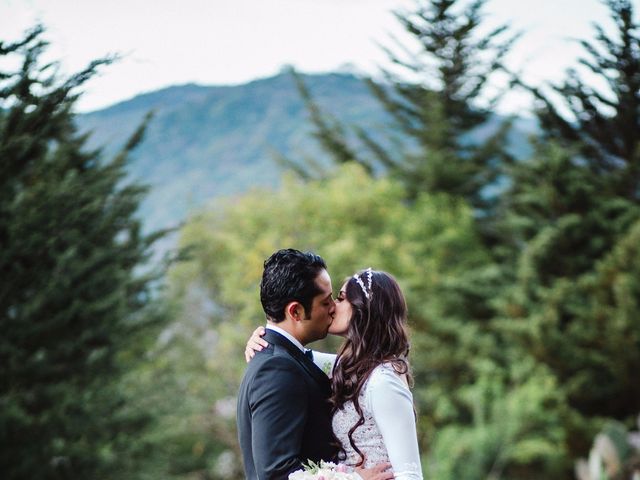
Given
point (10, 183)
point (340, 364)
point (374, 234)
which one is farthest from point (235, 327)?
point (340, 364)

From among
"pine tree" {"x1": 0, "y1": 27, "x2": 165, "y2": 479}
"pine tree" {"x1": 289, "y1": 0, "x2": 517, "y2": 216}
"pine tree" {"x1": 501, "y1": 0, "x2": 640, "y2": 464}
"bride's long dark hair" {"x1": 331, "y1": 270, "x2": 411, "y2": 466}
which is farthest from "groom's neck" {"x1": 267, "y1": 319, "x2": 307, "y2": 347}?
"pine tree" {"x1": 289, "y1": 0, "x2": 517, "y2": 216}

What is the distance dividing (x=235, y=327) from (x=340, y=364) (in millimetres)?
19585

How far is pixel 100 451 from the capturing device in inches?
326

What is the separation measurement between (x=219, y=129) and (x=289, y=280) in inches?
3904

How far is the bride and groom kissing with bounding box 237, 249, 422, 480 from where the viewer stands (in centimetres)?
259

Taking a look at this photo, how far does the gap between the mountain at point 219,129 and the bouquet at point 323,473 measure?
75552 mm

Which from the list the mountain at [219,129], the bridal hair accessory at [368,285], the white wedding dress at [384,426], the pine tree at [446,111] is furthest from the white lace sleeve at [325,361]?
the mountain at [219,129]

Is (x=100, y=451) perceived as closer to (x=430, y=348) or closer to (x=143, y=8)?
(x=143, y=8)

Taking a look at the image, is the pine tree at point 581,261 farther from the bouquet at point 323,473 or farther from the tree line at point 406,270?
the bouquet at point 323,473

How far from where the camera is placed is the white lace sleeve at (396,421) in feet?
8.58

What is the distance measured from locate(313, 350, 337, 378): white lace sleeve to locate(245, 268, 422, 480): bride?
12cm

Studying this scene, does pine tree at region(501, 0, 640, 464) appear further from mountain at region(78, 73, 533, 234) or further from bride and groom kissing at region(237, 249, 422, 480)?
mountain at region(78, 73, 533, 234)

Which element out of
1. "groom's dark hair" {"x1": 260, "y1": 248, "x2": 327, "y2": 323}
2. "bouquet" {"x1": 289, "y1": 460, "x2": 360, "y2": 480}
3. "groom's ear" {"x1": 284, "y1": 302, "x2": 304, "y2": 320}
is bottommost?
"bouquet" {"x1": 289, "y1": 460, "x2": 360, "y2": 480}

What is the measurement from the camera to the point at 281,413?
8.40 ft
